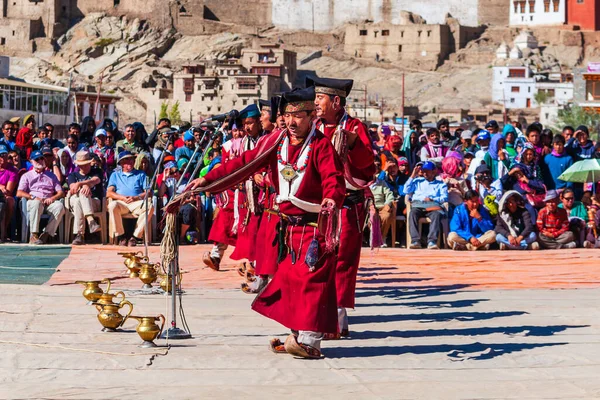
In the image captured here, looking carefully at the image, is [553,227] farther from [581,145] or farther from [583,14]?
[583,14]

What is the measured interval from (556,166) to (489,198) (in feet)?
4.79

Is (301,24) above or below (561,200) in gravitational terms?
above

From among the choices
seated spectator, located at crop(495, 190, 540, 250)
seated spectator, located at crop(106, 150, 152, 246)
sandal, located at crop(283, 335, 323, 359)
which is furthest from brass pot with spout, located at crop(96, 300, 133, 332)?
seated spectator, located at crop(495, 190, 540, 250)

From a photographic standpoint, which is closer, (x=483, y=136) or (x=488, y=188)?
(x=488, y=188)

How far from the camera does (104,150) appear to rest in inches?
582

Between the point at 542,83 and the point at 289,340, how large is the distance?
7833 centimetres

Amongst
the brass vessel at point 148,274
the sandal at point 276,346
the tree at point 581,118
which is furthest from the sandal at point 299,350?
the tree at point 581,118

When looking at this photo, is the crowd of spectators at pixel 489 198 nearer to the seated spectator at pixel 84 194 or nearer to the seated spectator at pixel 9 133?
the seated spectator at pixel 84 194

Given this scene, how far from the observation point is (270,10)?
310 feet

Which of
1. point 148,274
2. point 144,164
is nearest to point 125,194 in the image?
point 144,164

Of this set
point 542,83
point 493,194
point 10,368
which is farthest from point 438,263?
point 542,83

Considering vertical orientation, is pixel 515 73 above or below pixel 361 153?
above

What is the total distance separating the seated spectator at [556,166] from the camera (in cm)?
1517

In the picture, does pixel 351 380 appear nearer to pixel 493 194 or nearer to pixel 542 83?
pixel 493 194
